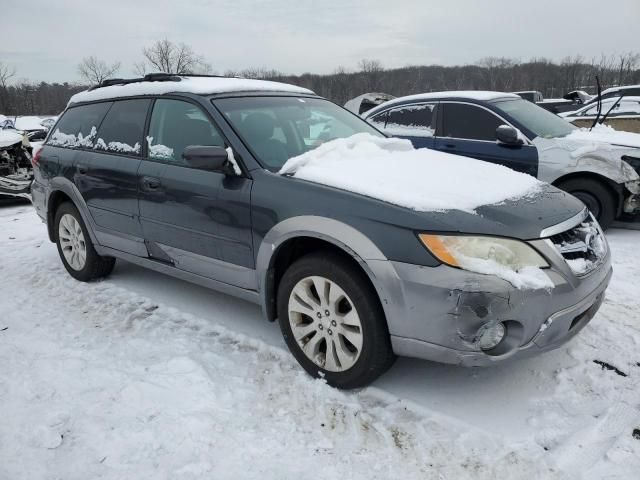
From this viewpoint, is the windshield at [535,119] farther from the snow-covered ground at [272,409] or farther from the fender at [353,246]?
the fender at [353,246]

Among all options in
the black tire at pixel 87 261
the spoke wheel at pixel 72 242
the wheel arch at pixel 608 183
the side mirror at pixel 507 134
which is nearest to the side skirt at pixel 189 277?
the black tire at pixel 87 261

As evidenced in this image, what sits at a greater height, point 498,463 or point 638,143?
point 638,143

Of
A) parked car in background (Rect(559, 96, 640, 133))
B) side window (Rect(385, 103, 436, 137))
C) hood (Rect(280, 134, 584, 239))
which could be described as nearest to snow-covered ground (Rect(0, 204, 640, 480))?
hood (Rect(280, 134, 584, 239))

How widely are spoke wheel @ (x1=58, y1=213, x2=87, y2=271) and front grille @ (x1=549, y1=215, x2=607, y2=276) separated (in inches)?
148

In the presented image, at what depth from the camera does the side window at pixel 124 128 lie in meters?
3.66

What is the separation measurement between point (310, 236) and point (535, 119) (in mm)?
4489

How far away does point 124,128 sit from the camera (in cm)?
381

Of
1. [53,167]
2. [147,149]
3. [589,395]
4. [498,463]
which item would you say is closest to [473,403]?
[498,463]

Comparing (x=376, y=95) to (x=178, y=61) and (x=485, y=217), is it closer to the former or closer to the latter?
(x=485, y=217)

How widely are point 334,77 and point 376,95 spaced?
8343cm

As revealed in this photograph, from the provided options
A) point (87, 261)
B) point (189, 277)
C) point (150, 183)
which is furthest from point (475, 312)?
point (87, 261)

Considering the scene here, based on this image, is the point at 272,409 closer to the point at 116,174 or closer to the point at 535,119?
the point at 116,174

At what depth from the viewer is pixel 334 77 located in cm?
8744

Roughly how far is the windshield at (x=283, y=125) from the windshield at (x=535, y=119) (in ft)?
8.90
